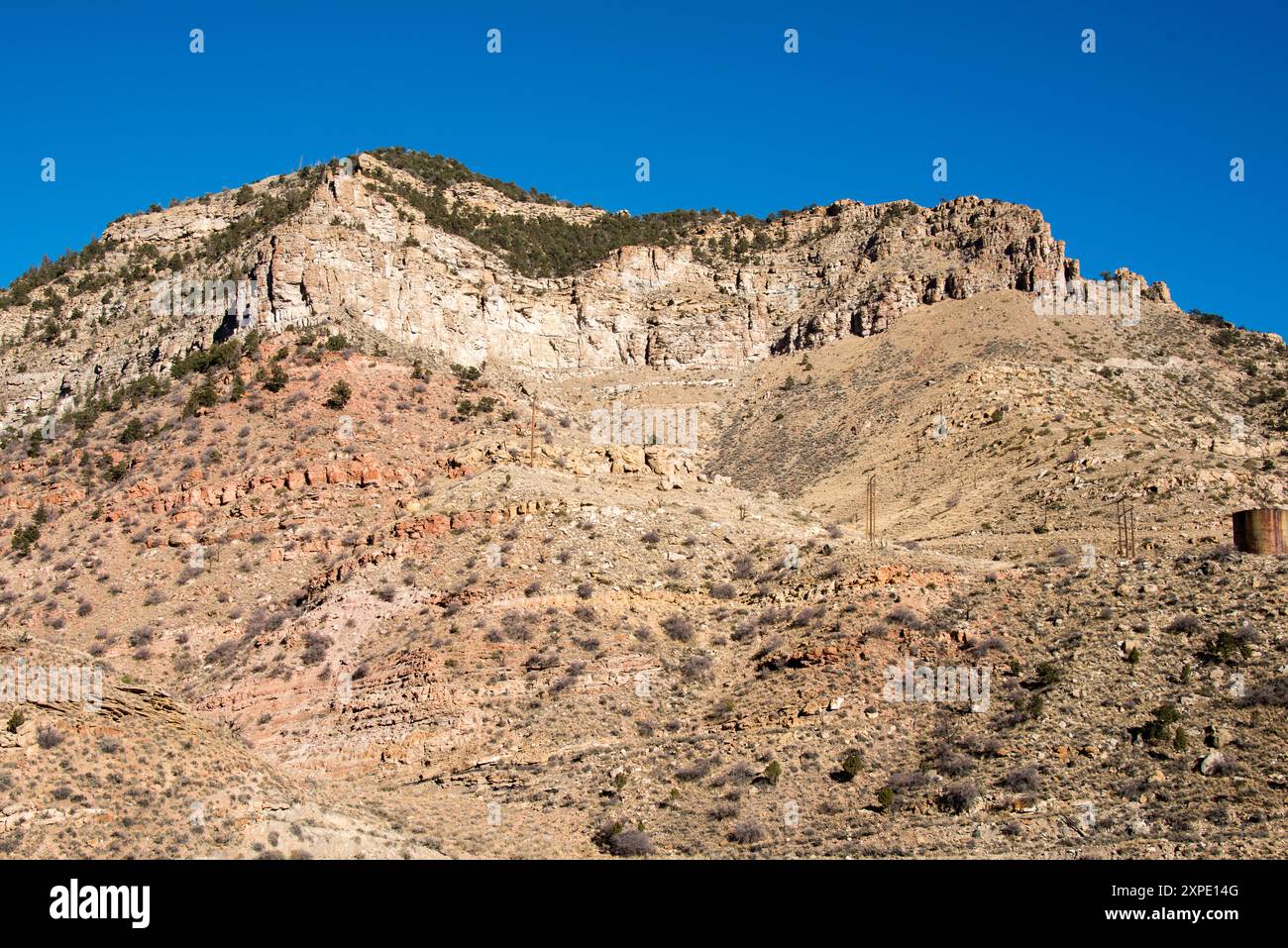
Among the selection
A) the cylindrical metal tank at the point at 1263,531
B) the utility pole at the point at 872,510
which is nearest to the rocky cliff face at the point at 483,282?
the utility pole at the point at 872,510

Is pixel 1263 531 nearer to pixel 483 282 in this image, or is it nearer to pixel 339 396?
pixel 339 396

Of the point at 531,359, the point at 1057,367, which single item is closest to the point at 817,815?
the point at 1057,367

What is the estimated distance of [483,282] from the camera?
7312 cm

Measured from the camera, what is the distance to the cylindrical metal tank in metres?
33.3

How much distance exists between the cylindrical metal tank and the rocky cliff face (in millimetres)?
37323

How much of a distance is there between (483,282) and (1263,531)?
4826cm

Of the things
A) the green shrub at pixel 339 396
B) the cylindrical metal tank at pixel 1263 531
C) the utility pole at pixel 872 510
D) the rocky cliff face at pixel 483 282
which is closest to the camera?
the cylindrical metal tank at pixel 1263 531

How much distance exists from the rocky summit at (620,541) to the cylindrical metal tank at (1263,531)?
0.51ft

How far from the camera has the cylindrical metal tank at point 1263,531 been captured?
33.3 meters

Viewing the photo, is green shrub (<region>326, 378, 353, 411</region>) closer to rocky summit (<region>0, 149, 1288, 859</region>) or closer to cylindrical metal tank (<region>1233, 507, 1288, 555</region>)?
rocky summit (<region>0, 149, 1288, 859</region>)

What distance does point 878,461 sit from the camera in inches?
2287

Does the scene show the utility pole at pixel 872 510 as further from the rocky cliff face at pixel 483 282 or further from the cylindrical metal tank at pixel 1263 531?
the rocky cliff face at pixel 483 282

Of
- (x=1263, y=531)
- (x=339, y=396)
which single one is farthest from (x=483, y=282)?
(x=1263, y=531)
